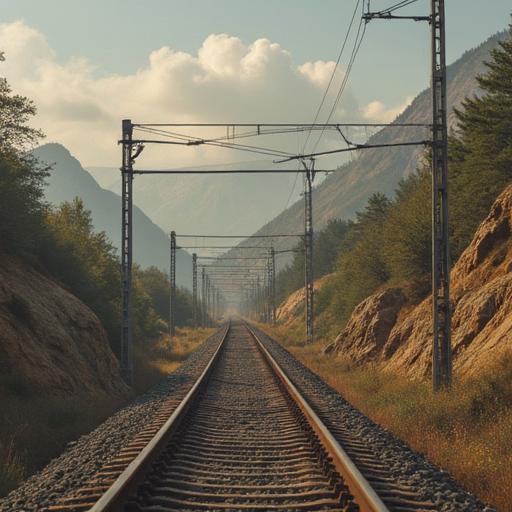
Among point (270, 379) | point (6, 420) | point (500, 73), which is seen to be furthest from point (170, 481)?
point (500, 73)

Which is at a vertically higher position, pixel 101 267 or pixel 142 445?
pixel 101 267

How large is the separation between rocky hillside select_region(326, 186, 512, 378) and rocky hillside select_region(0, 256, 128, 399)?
8675 mm

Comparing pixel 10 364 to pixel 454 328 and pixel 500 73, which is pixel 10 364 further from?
pixel 500 73

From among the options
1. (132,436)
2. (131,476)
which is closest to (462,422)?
(132,436)

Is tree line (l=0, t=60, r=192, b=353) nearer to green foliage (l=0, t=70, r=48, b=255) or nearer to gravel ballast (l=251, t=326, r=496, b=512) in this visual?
green foliage (l=0, t=70, r=48, b=255)

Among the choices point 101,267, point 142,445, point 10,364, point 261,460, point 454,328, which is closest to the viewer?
point 261,460

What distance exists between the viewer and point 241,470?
8.60 meters

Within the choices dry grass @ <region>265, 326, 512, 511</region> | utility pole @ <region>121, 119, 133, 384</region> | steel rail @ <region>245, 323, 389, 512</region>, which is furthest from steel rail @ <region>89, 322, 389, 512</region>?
utility pole @ <region>121, 119, 133, 384</region>

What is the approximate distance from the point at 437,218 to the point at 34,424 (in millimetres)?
10011

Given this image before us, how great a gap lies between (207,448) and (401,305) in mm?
17361

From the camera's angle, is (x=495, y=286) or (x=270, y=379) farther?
(x=270, y=379)

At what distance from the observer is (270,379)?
68.7ft

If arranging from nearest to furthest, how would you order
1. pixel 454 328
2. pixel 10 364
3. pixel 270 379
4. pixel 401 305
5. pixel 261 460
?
pixel 261 460 → pixel 10 364 → pixel 454 328 → pixel 270 379 → pixel 401 305

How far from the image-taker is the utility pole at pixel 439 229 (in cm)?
1507
